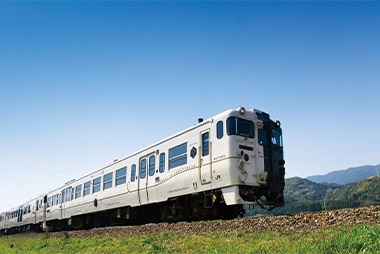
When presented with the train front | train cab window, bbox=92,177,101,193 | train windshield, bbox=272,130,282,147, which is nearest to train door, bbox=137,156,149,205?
A: train cab window, bbox=92,177,101,193

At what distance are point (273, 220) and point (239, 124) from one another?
151 inches

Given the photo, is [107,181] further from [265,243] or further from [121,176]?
[265,243]

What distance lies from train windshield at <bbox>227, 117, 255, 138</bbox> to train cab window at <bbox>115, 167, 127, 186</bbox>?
7.98m

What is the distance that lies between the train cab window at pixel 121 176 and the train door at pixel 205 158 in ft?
21.5

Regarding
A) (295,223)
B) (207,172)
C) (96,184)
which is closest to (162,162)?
(207,172)

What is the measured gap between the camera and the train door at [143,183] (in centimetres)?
1478

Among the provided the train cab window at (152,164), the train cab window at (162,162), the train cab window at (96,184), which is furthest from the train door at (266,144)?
the train cab window at (96,184)

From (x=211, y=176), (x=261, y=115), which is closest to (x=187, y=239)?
(x=211, y=176)

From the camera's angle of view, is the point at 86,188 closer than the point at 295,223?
No

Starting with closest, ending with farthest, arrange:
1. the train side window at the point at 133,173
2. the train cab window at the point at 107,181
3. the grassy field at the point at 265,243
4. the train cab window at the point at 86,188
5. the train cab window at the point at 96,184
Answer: the grassy field at the point at 265,243 < the train side window at the point at 133,173 < the train cab window at the point at 107,181 < the train cab window at the point at 96,184 < the train cab window at the point at 86,188

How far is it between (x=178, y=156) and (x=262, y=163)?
3.37m

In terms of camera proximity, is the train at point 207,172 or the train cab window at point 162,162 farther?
the train cab window at point 162,162

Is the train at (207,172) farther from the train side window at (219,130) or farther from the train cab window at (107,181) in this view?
the train cab window at (107,181)

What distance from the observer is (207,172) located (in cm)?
1127
